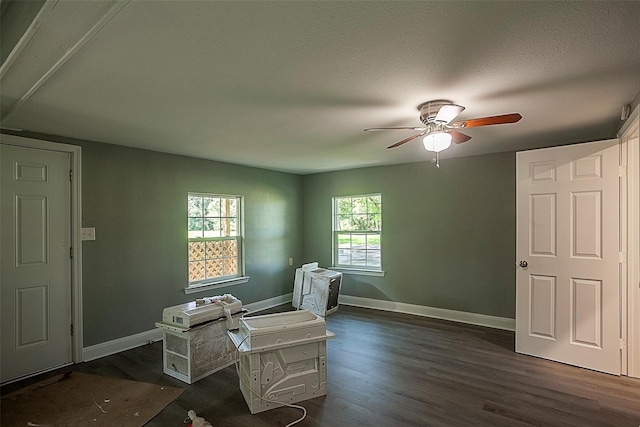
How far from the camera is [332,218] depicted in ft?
18.6

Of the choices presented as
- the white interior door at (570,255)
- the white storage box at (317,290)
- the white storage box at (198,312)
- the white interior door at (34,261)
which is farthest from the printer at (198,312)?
the white interior door at (570,255)

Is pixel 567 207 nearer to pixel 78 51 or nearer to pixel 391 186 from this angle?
pixel 391 186

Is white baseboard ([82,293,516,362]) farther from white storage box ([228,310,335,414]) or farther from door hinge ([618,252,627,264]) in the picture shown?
white storage box ([228,310,335,414])

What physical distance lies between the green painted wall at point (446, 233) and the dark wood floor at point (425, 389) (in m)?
0.78

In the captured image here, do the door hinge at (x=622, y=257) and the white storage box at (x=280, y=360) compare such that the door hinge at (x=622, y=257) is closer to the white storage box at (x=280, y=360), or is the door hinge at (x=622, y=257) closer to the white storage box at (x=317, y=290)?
the white storage box at (x=280, y=360)

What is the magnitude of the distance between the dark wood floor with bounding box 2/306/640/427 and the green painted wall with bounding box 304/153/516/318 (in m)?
0.78

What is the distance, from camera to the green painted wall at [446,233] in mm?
4176

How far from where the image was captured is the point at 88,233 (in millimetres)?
3340

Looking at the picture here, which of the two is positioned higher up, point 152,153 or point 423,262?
point 152,153

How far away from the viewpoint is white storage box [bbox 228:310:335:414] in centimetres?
238

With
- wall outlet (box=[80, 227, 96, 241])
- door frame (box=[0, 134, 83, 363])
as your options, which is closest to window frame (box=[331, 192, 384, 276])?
wall outlet (box=[80, 227, 96, 241])

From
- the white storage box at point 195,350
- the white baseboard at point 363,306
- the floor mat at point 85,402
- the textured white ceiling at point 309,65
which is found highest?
the textured white ceiling at point 309,65

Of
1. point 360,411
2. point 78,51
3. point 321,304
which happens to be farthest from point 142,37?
point 321,304

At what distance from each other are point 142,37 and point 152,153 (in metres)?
2.69
